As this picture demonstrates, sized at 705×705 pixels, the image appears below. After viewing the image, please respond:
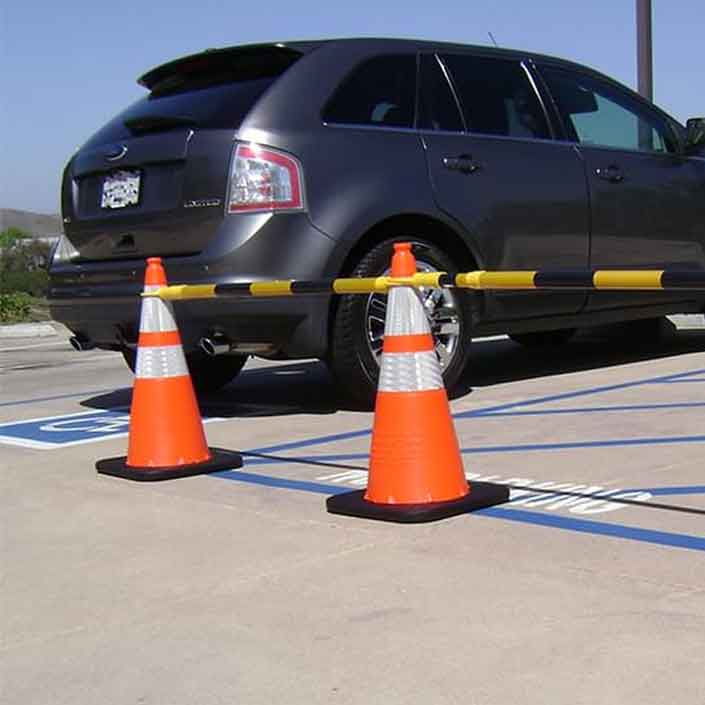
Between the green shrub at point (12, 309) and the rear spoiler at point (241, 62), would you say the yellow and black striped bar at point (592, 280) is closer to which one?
the rear spoiler at point (241, 62)

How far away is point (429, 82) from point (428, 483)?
10.4 ft

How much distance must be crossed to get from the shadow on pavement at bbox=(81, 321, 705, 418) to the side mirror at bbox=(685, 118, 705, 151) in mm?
1460

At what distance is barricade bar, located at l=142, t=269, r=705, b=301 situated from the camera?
3857 millimetres

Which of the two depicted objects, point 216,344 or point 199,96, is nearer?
point 216,344

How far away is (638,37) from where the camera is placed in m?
13.1

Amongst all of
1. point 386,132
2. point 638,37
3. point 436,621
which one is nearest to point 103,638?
point 436,621

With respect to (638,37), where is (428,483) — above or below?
below

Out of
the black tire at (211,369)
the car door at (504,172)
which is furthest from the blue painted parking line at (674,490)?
the black tire at (211,369)

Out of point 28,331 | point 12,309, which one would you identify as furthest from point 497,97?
point 12,309

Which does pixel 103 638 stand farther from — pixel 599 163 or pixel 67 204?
pixel 599 163

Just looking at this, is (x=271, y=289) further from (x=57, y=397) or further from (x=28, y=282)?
(x=28, y=282)

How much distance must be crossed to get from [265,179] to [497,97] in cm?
179

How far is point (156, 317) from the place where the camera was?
5.25m

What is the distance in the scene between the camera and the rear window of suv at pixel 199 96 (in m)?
6.16
